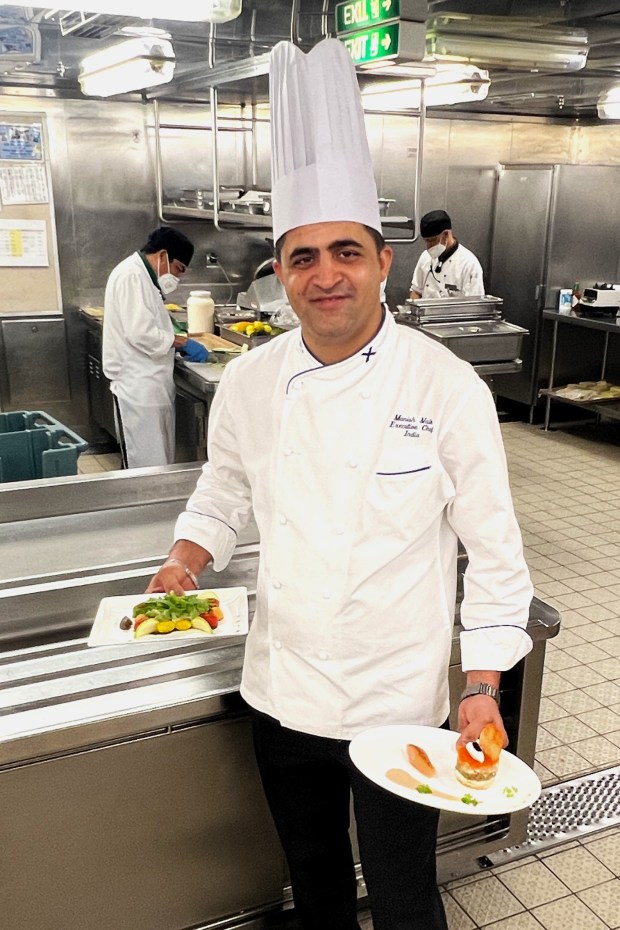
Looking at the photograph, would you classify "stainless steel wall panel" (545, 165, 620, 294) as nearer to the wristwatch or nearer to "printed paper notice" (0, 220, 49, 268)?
"printed paper notice" (0, 220, 49, 268)

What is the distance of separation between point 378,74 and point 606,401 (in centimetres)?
368

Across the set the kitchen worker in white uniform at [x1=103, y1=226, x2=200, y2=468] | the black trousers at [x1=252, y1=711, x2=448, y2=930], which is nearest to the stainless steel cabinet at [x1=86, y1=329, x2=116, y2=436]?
the kitchen worker in white uniform at [x1=103, y1=226, x2=200, y2=468]

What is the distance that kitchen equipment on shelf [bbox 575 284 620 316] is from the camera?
20.9 ft

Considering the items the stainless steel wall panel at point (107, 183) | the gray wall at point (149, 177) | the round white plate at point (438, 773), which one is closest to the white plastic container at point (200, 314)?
the gray wall at point (149, 177)

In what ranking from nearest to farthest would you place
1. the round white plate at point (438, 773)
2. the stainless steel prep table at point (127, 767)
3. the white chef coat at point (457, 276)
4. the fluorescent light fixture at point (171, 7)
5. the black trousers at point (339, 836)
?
the round white plate at point (438, 773) → the black trousers at point (339, 836) → the stainless steel prep table at point (127, 767) → the fluorescent light fixture at point (171, 7) → the white chef coat at point (457, 276)

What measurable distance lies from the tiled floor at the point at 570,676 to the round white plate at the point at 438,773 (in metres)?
0.86

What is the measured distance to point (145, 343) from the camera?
15.0ft

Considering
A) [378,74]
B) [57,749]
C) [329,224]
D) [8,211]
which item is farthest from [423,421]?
[8,211]

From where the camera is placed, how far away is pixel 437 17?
4.32 metres

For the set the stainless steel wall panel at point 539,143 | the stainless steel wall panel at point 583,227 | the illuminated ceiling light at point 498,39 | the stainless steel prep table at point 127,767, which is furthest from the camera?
the stainless steel wall panel at point 539,143

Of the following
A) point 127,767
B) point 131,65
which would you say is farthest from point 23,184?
point 127,767

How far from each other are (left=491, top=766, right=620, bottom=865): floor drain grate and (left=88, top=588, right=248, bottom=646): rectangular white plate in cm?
106

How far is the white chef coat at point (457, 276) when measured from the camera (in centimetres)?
Answer: 604

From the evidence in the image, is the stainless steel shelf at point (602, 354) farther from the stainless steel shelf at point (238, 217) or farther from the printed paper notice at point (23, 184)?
the printed paper notice at point (23, 184)
